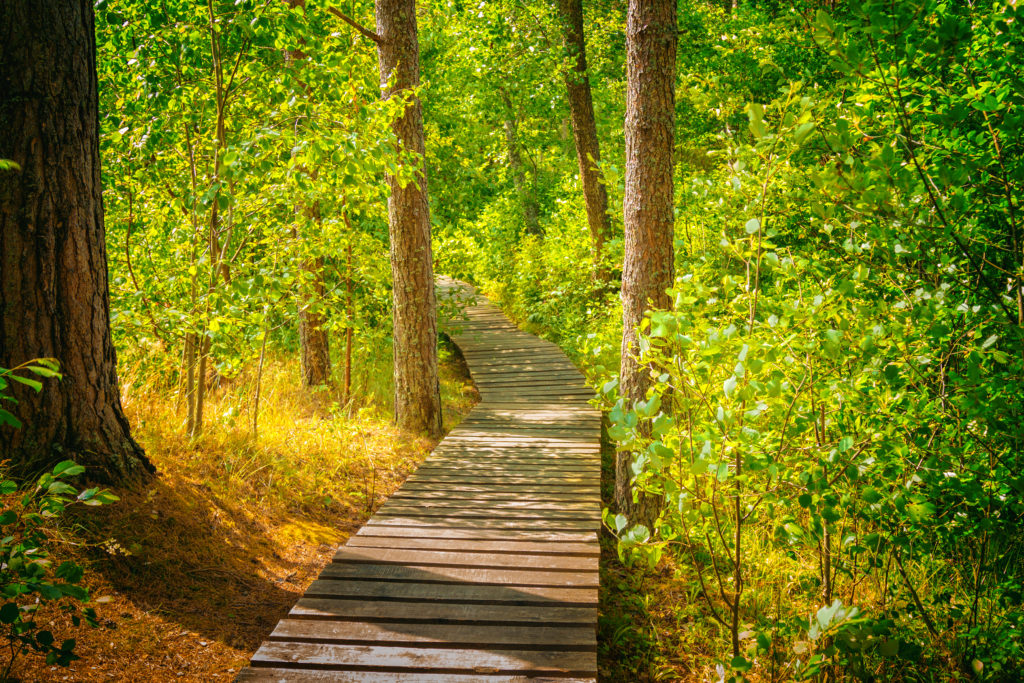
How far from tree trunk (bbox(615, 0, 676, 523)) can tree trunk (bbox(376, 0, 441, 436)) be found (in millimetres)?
2407

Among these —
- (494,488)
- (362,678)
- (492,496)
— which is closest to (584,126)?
(494,488)

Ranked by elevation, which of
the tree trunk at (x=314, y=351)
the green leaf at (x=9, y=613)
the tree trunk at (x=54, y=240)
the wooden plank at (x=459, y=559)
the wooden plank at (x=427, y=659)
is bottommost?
the wooden plank at (x=427, y=659)

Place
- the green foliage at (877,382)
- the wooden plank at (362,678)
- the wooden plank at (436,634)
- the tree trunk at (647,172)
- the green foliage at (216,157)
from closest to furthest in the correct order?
the green foliage at (877,382) → the wooden plank at (362,678) → the wooden plank at (436,634) → the green foliage at (216,157) → the tree trunk at (647,172)

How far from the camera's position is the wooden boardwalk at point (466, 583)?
271cm

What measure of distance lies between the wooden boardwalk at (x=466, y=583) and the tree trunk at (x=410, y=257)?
89 centimetres

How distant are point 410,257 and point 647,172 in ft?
9.18

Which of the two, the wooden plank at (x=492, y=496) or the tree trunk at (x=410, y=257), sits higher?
the tree trunk at (x=410, y=257)

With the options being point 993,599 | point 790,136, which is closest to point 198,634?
point 790,136

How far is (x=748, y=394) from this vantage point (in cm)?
230

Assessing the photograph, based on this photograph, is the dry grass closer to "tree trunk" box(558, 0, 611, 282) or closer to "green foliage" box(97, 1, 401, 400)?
"green foliage" box(97, 1, 401, 400)

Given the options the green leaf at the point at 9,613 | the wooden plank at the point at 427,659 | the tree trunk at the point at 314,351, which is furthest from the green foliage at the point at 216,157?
the green leaf at the point at 9,613

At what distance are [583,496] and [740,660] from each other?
7.78ft

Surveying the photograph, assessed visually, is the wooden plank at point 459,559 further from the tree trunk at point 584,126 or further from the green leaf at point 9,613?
the tree trunk at point 584,126

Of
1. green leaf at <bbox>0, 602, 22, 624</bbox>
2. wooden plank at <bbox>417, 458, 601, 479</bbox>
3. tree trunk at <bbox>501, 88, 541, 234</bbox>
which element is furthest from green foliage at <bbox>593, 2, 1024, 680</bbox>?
tree trunk at <bbox>501, 88, 541, 234</bbox>
